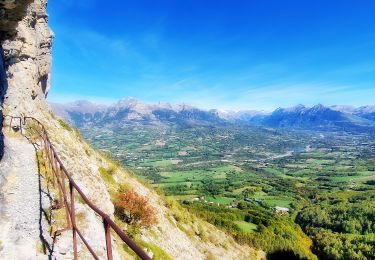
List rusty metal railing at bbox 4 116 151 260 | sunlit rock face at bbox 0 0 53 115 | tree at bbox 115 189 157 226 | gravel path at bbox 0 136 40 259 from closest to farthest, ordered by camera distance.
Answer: rusty metal railing at bbox 4 116 151 260 < gravel path at bbox 0 136 40 259 < sunlit rock face at bbox 0 0 53 115 < tree at bbox 115 189 157 226

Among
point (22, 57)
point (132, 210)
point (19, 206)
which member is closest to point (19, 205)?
point (19, 206)

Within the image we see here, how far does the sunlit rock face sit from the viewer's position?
719 inches

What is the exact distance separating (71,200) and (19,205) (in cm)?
598

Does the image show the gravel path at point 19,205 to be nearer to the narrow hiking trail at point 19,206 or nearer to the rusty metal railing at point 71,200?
the narrow hiking trail at point 19,206

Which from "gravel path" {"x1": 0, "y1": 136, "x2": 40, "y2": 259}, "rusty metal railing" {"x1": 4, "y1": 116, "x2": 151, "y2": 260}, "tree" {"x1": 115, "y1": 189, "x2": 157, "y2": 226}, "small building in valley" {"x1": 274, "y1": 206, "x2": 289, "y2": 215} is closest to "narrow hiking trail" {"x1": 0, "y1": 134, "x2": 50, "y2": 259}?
"gravel path" {"x1": 0, "y1": 136, "x2": 40, "y2": 259}

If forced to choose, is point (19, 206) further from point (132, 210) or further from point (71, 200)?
point (132, 210)

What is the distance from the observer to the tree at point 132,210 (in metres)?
31.6

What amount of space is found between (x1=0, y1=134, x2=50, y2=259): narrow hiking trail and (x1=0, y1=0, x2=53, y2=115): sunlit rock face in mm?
4642

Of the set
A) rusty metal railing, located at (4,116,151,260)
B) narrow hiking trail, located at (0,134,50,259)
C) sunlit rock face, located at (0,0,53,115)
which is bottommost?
narrow hiking trail, located at (0,134,50,259)

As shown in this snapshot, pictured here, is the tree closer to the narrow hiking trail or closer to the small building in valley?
the narrow hiking trail

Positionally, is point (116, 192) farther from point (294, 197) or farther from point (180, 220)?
point (294, 197)

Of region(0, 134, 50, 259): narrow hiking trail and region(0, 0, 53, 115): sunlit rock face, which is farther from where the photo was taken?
region(0, 0, 53, 115): sunlit rock face

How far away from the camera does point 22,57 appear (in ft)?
100.0

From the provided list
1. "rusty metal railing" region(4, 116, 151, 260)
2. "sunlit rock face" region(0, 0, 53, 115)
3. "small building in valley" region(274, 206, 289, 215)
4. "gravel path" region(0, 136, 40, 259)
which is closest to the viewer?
"rusty metal railing" region(4, 116, 151, 260)
